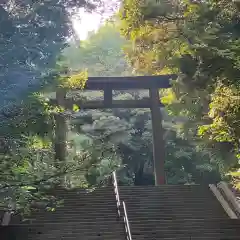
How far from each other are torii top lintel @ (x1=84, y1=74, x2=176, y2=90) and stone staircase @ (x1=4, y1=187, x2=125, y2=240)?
450 centimetres

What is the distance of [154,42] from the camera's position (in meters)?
10.3

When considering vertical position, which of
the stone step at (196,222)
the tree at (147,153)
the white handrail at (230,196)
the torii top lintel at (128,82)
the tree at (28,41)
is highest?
the torii top lintel at (128,82)

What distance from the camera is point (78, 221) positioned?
355 inches

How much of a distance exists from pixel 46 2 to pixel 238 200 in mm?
6612

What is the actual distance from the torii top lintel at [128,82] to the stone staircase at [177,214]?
4.23 meters

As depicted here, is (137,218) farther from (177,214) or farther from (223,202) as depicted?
(223,202)

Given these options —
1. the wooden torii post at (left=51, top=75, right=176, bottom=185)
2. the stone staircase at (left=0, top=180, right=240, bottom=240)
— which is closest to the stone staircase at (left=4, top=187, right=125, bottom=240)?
the stone staircase at (left=0, top=180, right=240, bottom=240)

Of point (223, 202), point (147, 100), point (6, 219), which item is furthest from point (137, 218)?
point (147, 100)

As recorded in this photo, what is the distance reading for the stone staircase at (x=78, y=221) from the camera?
8.15 meters

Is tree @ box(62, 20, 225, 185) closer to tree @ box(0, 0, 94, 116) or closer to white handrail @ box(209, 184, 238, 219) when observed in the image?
white handrail @ box(209, 184, 238, 219)

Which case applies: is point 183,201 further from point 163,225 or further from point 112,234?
point 112,234

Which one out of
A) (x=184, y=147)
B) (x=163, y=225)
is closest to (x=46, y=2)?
(x=163, y=225)

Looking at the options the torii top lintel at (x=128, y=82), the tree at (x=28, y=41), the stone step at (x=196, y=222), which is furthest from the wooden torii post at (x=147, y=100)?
the tree at (x=28, y=41)

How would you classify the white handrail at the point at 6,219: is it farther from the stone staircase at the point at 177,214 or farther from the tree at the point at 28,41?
the tree at the point at 28,41
